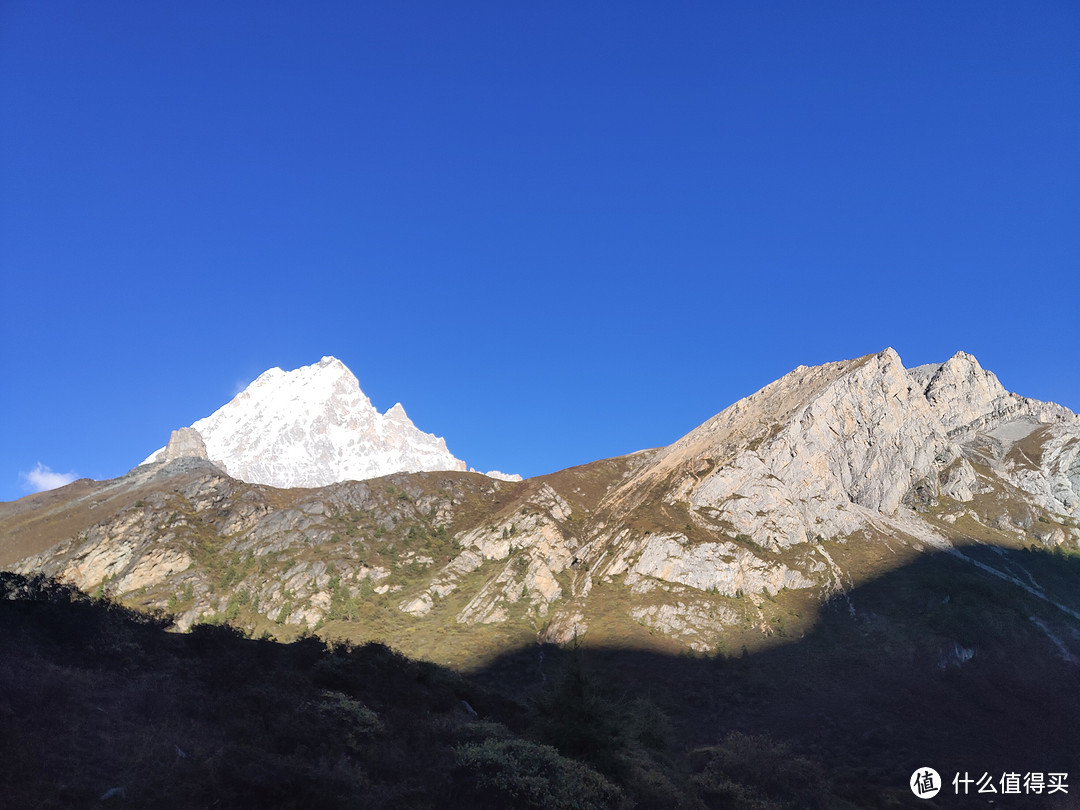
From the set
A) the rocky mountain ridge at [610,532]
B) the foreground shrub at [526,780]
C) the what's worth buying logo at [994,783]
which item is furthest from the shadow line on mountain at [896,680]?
the foreground shrub at [526,780]

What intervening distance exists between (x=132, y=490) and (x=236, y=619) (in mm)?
76176

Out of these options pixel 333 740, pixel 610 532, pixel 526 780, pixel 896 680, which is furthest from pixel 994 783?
pixel 610 532

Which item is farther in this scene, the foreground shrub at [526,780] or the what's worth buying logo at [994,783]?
the what's worth buying logo at [994,783]

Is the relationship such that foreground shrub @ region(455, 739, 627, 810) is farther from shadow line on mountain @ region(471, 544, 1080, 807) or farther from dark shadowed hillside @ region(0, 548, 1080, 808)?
shadow line on mountain @ region(471, 544, 1080, 807)

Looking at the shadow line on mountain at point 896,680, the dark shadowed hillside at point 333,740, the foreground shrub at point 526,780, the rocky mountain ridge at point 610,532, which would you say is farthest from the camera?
the rocky mountain ridge at point 610,532

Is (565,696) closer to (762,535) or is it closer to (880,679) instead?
(880,679)

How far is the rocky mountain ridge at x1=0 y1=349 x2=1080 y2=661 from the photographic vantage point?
346ft

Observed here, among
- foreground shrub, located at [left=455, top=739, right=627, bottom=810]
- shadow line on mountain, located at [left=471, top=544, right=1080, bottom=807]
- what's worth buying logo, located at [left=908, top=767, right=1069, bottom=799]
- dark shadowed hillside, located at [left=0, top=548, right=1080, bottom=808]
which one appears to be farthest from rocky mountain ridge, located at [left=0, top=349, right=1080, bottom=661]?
foreground shrub, located at [left=455, top=739, right=627, bottom=810]

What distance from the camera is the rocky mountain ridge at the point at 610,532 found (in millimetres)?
105562

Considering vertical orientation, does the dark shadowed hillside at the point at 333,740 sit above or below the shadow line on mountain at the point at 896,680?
above

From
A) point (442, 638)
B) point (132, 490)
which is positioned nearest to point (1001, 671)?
point (442, 638)

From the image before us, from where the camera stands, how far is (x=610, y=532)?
424 ft

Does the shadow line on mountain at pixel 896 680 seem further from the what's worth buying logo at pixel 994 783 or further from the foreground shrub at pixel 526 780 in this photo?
the foreground shrub at pixel 526 780

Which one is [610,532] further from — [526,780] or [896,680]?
[526,780]
